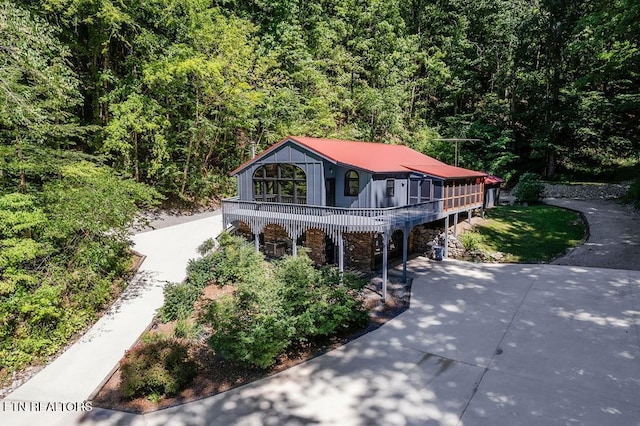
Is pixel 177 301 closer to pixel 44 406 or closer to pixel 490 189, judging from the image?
pixel 44 406

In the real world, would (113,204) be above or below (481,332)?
above

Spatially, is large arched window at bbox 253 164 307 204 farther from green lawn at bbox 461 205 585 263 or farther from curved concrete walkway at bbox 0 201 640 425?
green lawn at bbox 461 205 585 263

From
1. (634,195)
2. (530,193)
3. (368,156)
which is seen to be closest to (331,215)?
(368,156)

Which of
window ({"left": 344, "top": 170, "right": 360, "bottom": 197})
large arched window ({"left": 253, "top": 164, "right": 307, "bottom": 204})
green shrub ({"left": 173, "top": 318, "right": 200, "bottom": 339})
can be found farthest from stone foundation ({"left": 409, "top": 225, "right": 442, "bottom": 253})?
green shrub ({"left": 173, "top": 318, "right": 200, "bottom": 339})

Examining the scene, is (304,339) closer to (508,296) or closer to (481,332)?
(481,332)

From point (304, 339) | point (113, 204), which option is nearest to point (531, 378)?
point (304, 339)

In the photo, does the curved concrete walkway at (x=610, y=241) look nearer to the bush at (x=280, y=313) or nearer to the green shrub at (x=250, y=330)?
the bush at (x=280, y=313)
